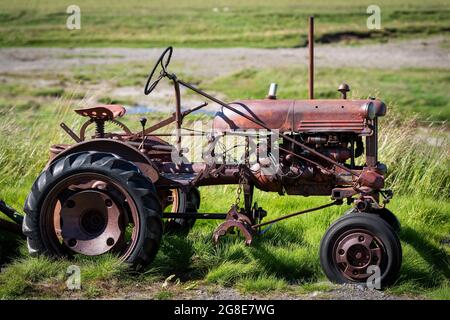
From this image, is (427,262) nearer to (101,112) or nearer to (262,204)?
(262,204)

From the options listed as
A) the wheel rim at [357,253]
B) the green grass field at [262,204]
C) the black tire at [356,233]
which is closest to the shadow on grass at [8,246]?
the green grass field at [262,204]

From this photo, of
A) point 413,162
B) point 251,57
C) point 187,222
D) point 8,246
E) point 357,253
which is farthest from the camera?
point 251,57

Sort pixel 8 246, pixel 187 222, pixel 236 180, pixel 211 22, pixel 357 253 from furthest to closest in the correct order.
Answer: pixel 211 22, pixel 187 222, pixel 8 246, pixel 236 180, pixel 357 253

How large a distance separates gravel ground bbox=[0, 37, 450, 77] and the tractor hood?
56.4 ft

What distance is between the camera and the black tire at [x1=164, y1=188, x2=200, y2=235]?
29.5 ft

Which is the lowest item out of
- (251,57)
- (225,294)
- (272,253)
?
(225,294)

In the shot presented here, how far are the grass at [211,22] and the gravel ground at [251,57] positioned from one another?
1035mm

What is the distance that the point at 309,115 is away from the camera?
799 cm

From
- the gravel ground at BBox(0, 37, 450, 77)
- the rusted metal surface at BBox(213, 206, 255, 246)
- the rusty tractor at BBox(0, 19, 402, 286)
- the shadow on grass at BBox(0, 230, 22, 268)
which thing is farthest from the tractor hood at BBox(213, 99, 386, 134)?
the gravel ground at BBox(0, 37, 450, 77)

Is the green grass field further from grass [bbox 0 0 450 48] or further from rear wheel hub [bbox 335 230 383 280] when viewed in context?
grass [bbox 0 0 450 48]

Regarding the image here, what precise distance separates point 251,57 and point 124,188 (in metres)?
19.9

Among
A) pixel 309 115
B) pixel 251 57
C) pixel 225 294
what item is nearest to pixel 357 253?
pixel 225 294

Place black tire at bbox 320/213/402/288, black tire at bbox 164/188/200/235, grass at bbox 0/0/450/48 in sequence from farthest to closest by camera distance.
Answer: grass at bbox 0/0/450/48, black tire at bbox 164/188/200/235, black tire at bbox 320/213/402/288

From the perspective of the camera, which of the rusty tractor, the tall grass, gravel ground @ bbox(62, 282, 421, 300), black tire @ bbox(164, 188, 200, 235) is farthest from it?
the tall grass
